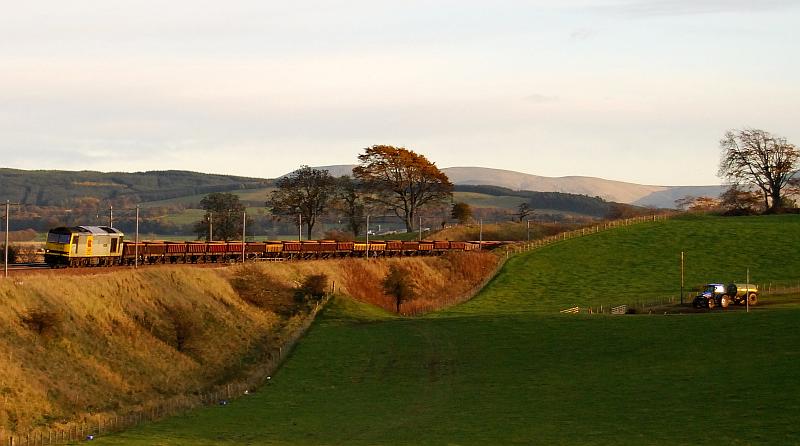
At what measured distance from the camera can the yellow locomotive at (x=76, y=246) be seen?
8606 centimetres

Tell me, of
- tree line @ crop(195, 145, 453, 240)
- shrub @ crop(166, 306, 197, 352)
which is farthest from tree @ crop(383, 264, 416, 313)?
tree line @ crop(195, 145, 453, 240)

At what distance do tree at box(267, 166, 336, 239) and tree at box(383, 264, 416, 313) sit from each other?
208 feet

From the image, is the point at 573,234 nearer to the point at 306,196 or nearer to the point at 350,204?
the point at 350,204

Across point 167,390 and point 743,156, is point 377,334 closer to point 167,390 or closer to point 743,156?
point 167,390

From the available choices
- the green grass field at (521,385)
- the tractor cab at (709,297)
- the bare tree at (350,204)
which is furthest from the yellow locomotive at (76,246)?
the bare tree at (350,204)

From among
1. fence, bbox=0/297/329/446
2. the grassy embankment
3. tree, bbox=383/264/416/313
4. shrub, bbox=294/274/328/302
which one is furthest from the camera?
tree, bbox=383/264/416/313

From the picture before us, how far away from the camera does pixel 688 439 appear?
128 feet

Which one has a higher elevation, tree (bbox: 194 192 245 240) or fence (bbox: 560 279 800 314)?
tree (bbox: 194 192 245 240)

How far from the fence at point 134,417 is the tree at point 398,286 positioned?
34.7m

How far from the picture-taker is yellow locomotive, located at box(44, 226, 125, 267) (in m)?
86.1

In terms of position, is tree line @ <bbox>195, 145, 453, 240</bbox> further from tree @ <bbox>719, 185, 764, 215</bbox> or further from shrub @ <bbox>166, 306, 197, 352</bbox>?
shrub @ <bbox>166, 306, 197, 352</bbox>

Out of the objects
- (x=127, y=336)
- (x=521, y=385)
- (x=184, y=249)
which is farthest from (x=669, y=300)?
(x=127, y=336)

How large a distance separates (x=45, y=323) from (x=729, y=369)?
3729 centimetres

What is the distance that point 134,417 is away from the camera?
158 feet
